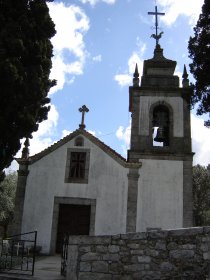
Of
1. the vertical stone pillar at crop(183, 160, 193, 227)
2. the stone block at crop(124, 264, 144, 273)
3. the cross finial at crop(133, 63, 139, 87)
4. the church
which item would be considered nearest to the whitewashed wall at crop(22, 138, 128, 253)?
the church

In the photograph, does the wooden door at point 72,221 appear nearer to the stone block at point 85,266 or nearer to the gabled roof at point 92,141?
the gabled roof at point 92,141

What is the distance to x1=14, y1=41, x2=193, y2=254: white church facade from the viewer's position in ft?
50.5

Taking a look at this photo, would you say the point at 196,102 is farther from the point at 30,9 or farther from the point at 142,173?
the point at 30,9

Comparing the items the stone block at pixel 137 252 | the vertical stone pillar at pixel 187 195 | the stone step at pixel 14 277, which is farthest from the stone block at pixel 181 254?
the vertical stone pillar at pixel 187 195

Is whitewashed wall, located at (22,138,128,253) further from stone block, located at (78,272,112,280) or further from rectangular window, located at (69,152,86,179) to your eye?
stone block, located at (78,272,112,280)

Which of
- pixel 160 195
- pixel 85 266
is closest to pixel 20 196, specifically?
pixel 160 195

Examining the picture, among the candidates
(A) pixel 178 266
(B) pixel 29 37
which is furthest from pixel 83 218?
(A) pixel 178 266

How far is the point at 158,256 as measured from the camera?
7.23 m

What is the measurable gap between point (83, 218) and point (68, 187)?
149 centimetres

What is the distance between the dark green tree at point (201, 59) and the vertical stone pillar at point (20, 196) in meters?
7.83

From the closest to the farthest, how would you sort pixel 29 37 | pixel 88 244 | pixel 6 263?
pixel 88 244 → pixel 6 263 → pixel 29 37

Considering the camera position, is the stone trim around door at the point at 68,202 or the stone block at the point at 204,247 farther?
the stone trim around door at the point at 68,202

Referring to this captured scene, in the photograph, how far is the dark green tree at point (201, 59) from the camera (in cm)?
1327

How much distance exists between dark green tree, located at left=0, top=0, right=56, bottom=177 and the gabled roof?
3.95 metres
